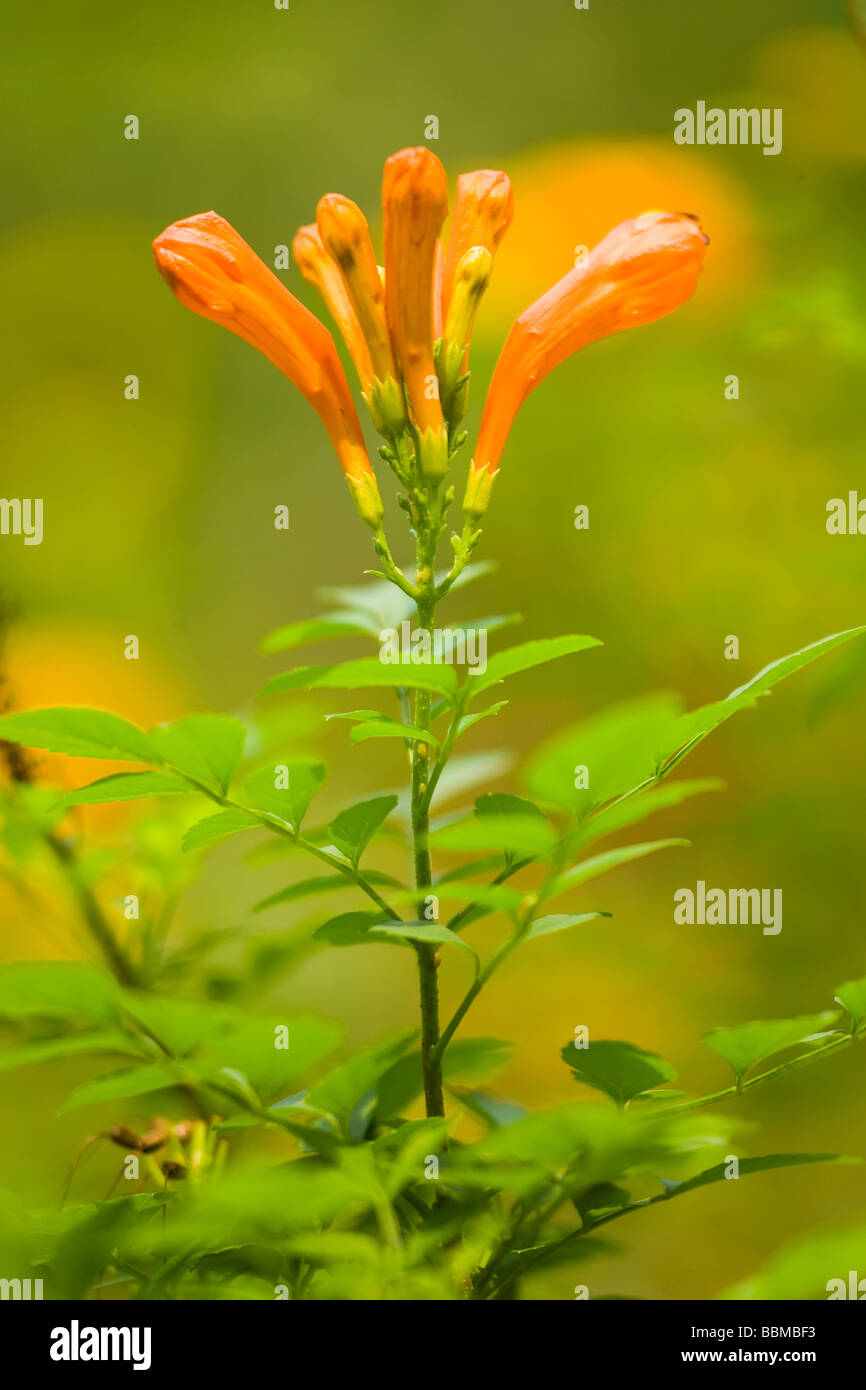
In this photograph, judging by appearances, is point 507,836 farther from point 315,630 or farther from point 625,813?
point 315,630

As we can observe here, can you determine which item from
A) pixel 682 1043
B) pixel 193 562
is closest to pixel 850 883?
pixel 682 1043

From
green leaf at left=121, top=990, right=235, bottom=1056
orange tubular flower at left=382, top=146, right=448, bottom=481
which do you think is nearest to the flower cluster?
orange tubular flower at left=382, top=146, right=448, bottom=481

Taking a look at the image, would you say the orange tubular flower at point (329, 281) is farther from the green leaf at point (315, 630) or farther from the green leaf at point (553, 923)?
the green leaf at point (553, 923)

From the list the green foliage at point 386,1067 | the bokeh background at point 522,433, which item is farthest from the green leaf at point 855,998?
the bokeh background at point 522,433

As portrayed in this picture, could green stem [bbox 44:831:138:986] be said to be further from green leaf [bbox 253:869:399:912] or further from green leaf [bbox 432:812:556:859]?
green leaf [bbox 432:812:556:859]

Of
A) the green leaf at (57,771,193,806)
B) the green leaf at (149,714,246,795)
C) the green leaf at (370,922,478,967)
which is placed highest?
the green leaf at (149,714,246,795)

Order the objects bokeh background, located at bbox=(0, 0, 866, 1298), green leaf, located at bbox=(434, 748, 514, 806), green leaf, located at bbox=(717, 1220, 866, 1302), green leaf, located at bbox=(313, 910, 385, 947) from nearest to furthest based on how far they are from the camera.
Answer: green leaf, located at bbox=(717, 1220, 866, 1302)
green leaf, located at bbox=(313, 910, 385, 947)
green leaf, located at bbox=(434, 748, 514, 806)
bokeh background, located at bbox=(0, 0, 866, 1298)
